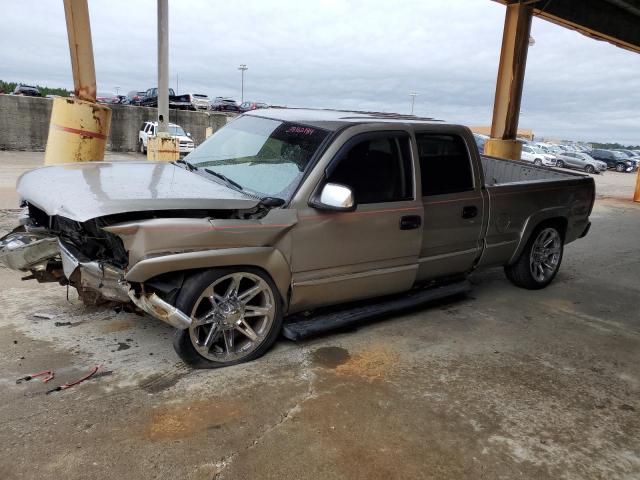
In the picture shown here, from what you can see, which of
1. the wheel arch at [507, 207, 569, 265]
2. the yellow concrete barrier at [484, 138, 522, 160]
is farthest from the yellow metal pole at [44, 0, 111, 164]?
the yellow concrete barrier at [484, 138, 522, 160]

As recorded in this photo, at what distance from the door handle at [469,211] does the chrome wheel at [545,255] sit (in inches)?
53.7

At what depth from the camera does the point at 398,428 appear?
117 inches

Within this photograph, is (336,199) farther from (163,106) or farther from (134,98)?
(134,98)

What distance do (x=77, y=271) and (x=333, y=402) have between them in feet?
6.04

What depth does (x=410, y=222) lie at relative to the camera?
418 centimetres

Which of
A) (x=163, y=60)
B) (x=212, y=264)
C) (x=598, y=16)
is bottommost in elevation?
(x=212, y=264)

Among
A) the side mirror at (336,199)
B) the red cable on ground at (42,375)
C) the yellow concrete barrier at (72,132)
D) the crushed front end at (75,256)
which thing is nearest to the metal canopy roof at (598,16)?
the yellow concrete barrier at (72,132)

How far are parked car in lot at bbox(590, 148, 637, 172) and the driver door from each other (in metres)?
43.8

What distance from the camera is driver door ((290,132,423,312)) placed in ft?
12.2

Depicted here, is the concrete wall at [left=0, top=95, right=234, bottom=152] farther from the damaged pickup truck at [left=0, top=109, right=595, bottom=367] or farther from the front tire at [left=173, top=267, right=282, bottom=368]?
the front tire at [left=173, top=267, right=282, bottom=368]

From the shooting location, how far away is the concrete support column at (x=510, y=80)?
418 inches

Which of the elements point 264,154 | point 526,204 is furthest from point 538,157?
point 264,154

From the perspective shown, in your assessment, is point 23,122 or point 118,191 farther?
point 23,122

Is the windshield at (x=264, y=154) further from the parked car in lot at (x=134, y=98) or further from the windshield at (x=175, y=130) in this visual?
the parked car in lot at (x=134, y=98)
